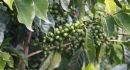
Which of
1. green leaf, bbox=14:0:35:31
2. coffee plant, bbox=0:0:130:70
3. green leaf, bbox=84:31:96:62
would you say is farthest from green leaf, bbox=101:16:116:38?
green leaf, bbox=14:0:35:31

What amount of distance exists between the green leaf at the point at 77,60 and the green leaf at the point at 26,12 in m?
0.52

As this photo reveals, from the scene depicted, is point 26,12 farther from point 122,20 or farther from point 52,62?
point 52,62

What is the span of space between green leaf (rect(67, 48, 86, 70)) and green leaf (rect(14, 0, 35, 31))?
522 millimetres

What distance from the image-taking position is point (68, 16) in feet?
4.46

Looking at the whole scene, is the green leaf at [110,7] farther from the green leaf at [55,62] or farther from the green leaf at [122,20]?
the green leaf at [55,62]

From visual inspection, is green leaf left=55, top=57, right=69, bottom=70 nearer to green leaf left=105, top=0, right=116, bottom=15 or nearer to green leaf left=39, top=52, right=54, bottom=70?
green leaf left=39, top=52, right=54, bottom=70

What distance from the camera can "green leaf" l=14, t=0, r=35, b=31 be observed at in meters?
0.83

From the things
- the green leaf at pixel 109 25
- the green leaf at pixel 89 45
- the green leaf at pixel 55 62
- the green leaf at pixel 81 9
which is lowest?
the green leaf at pixel 55 62

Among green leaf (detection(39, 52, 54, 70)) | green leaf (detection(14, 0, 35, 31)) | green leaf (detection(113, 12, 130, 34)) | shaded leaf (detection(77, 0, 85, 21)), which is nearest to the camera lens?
green leaf (detection(14, 0, 35, 31))

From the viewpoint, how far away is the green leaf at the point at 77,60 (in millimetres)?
1314

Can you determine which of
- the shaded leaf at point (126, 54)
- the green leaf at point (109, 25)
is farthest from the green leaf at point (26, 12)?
the shaded leaf at point (126, 54)

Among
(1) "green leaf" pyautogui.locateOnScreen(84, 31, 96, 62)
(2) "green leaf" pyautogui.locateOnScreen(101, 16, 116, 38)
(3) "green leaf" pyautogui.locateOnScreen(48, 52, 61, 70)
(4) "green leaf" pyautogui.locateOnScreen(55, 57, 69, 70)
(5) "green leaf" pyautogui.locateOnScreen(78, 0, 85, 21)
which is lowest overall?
(4) "green leaf" pyautogui.locateOnScreen(55, 57, 69, 70)

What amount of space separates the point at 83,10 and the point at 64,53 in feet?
0.96

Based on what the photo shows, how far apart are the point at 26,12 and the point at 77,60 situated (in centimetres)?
56
